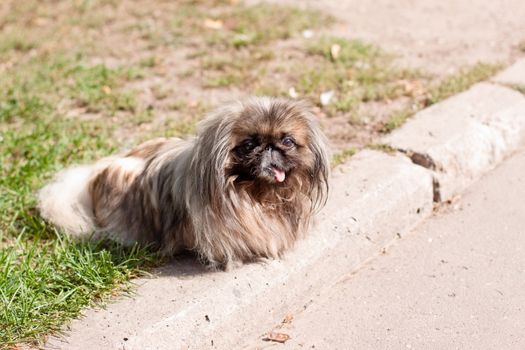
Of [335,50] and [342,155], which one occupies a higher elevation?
[335,50]

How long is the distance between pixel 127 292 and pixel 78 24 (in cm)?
480

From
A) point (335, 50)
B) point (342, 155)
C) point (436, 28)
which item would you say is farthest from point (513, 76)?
point (342, 155)

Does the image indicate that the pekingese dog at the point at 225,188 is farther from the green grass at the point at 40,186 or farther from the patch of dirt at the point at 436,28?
the patch of dirt at the point at 436,28

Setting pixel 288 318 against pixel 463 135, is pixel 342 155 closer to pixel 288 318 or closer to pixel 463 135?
pixel 463 135

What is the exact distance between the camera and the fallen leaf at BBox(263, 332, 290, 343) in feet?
12.9

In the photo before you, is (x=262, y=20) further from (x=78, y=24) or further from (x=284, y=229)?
(x=284, y=229)

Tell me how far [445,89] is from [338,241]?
7.22 ft

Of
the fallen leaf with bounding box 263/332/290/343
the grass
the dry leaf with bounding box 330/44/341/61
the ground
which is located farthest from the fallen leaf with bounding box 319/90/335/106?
the fallen leaf with bounding box 263/332/290/343

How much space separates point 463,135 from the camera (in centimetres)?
535

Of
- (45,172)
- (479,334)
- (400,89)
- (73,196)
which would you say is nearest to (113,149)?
(45,172)

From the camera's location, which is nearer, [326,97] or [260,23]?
[326,97]

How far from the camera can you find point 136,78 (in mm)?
6812

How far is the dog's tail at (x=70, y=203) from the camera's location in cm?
455

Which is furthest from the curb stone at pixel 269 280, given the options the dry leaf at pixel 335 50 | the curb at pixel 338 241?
the dry leaf at pixel 335 50
